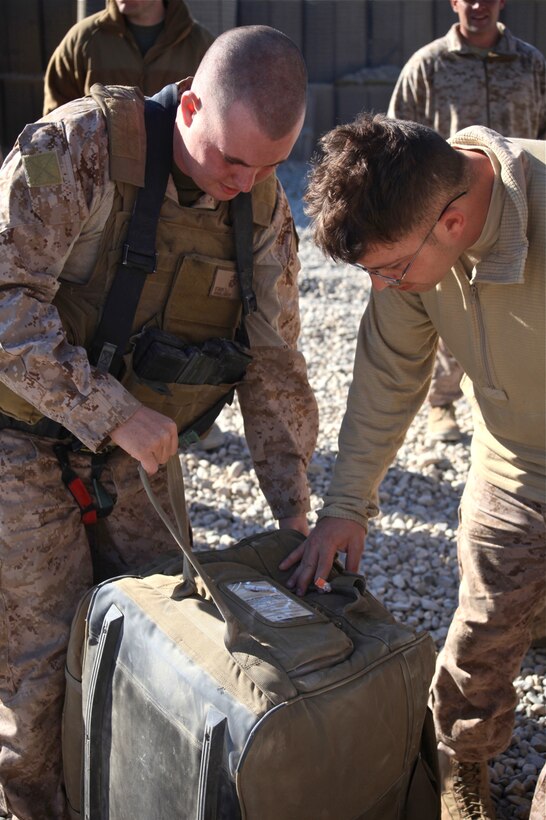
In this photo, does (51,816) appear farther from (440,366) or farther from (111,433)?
(440,366)

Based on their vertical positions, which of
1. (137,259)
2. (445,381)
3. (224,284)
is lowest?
(445,381)

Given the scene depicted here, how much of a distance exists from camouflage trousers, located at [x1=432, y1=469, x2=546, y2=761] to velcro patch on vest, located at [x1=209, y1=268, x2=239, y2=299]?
2.66 ft

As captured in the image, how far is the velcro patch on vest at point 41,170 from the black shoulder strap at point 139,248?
8.5 inches

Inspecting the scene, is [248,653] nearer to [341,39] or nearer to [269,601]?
[269,601]

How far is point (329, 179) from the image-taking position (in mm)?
2221

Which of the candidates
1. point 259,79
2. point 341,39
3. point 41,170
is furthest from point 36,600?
point 341,39

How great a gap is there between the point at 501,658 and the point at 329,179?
1321 mm

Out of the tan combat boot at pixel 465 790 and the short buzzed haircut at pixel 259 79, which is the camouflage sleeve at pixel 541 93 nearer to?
the short buzzed haircut at pixel 259 79

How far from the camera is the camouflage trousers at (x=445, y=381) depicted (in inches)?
212

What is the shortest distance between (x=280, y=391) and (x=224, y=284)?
393 millimetres

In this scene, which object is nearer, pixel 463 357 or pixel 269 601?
pixel 269 601

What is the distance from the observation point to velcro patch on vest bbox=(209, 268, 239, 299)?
2.49 m

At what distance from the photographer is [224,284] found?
98.7 inches

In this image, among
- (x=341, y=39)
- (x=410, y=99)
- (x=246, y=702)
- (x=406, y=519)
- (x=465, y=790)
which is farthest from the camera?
(x=341, y=39)
